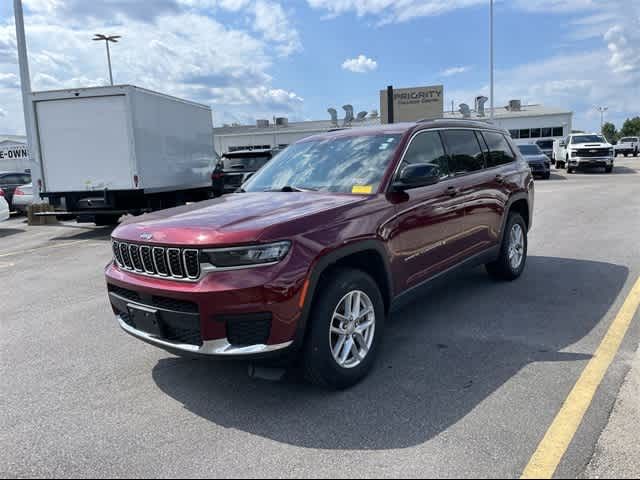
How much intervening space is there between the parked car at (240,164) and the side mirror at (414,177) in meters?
9.75

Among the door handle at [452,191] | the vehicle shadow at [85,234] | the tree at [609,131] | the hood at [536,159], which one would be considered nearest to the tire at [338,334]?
the door handle at [452,191]

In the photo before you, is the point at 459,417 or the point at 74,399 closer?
the point at 459,417

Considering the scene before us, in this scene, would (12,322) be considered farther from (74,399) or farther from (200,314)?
(200,314)

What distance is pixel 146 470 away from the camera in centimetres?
273

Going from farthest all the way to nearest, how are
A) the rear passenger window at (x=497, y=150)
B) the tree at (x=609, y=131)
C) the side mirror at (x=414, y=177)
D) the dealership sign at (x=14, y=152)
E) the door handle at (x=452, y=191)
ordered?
the tree at (x=609, y=131), the dealership sign at (x=14, y=152), the rear passenger window at (x=497, y=150), the door handle at (x=452, y=191), the side mirror at (x=414, y=177)

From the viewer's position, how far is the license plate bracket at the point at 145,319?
3279mm

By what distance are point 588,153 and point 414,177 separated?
84.0 ft

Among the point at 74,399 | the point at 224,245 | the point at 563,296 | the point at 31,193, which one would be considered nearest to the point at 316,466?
the point at 224,245

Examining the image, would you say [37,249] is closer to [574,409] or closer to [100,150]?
[100,150]

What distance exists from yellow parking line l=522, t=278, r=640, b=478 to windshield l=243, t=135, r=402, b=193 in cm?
197

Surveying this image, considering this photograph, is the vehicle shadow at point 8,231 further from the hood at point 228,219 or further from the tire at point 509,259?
the tire at point 509,259

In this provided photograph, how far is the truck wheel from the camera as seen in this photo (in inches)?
479

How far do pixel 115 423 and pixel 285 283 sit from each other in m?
1.41

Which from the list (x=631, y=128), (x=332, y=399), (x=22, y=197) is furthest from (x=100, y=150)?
(x=631, y=128)
